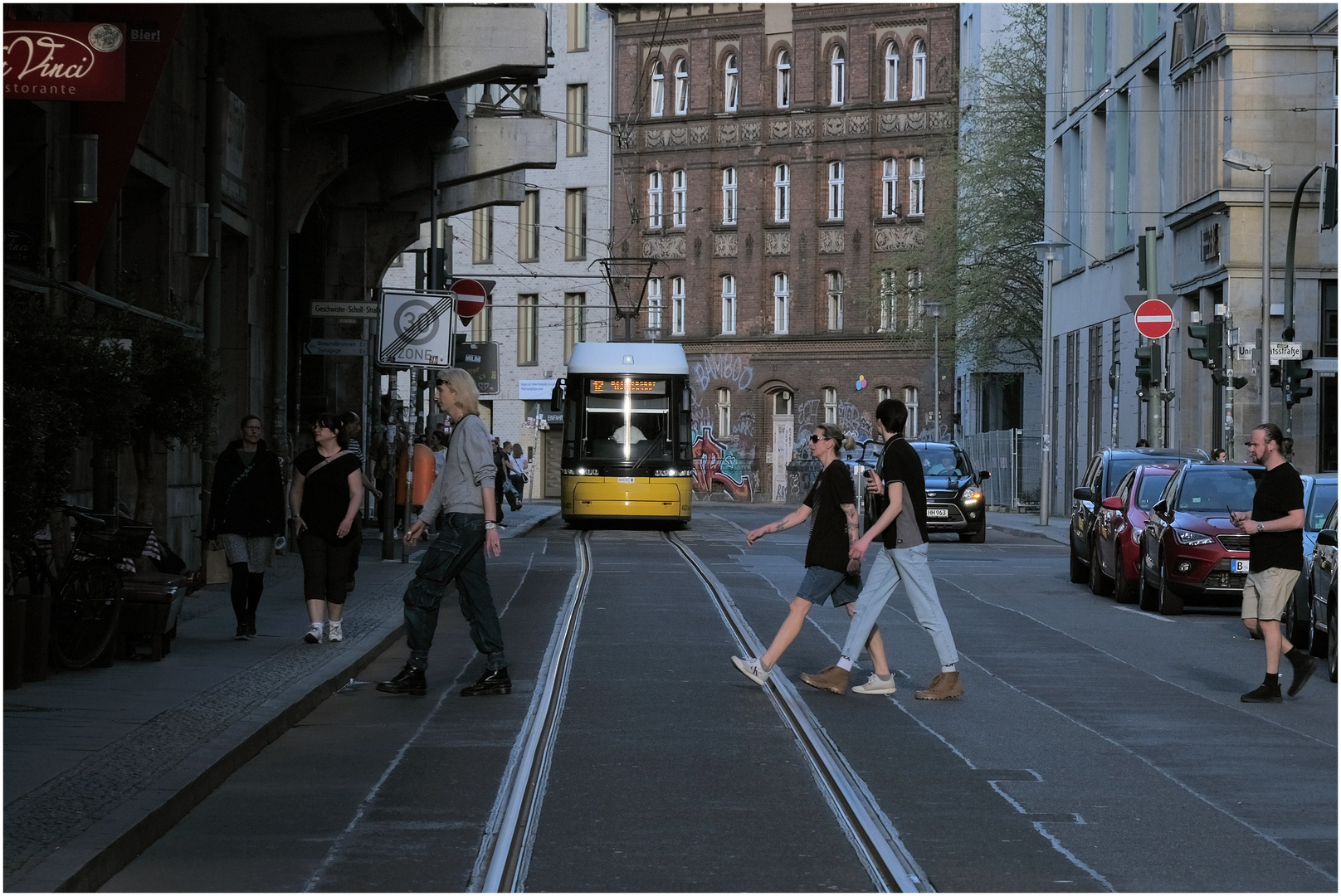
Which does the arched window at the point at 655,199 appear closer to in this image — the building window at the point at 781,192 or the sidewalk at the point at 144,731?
the building window at the point at 781,192

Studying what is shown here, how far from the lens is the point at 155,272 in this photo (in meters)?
20.0

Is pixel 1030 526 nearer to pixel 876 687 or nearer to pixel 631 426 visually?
pixel 631 426

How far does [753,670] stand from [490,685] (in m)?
1.58

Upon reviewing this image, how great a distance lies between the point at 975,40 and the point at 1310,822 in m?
58.2

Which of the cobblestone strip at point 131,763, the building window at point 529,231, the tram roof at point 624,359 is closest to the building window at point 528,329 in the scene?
the building window at point 529,231

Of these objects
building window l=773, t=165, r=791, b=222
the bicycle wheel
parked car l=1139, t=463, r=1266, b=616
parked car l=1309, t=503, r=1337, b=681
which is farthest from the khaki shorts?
building window l=773, t=165, r=791, b=222

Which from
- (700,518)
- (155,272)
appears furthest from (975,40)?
(155,272)

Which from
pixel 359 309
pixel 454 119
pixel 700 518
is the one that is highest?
pixel 454 119

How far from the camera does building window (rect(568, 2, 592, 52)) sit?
235ft

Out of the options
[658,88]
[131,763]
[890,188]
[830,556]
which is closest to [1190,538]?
[830,556]

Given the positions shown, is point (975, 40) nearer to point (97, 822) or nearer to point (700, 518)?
point (700, 518)

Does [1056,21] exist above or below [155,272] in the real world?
above

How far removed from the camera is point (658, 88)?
7075cm

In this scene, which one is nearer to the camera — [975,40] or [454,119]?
[454,119]
